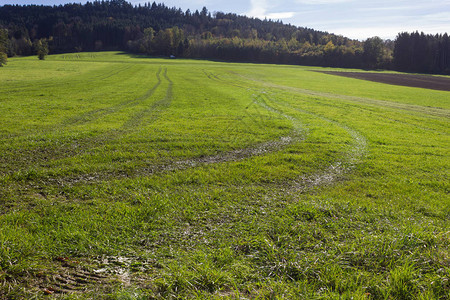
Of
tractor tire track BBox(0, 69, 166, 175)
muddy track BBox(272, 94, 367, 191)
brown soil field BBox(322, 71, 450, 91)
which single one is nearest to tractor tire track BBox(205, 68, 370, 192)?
muddy track BBox(272, 94, 367, 191)

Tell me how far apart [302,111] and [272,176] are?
59.2 feet

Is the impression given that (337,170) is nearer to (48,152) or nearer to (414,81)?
(48,152)

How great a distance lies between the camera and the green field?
15.9ft

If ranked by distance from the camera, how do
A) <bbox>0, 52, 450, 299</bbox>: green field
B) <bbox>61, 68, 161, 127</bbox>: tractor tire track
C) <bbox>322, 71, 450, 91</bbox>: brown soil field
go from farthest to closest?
<bbox>322, 71, 450, 91</bbox>: brown soil field
<bbox>61, 68, 161, 127</bbox>: tractor tire track
<bbox>0, 52, 450, 299</bbox>: green field

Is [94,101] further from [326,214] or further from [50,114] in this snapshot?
[326,214]

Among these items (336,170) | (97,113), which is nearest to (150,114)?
(97,113)

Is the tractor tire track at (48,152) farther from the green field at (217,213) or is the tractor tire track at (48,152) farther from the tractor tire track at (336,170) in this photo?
the tractor tire track at (336,170)

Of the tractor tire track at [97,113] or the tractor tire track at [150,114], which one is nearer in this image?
the tractor tire track at [150,114]

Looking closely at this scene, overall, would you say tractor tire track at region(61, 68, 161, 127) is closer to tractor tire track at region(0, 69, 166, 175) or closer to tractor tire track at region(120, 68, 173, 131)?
tractor tire track at region(120, 68, 173, 131)

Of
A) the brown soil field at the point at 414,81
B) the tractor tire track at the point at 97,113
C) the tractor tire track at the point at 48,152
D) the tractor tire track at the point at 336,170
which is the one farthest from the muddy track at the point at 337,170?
the brown soil field at the point at 414,81

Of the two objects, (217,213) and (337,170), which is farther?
(337,170)

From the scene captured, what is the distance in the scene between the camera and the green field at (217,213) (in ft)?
15.9

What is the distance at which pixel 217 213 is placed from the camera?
303 inches

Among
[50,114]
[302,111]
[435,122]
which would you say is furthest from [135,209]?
[435,122]
